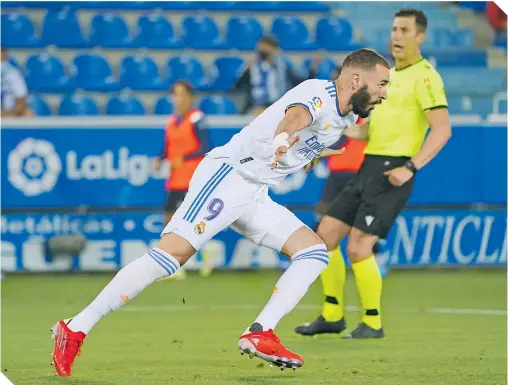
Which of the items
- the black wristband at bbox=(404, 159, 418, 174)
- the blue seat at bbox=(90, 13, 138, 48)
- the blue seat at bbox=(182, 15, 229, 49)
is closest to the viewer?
the black wristband at bbox=(404, 159, 418, 174)

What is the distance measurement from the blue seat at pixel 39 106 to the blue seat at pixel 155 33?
226 cm

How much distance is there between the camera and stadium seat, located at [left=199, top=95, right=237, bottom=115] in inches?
648

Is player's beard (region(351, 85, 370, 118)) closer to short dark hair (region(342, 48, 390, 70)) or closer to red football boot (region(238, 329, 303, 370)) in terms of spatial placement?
short dark hair (region(342, 48, 390, 70))

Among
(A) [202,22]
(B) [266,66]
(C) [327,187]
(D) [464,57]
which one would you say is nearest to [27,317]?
(C) [327,187]

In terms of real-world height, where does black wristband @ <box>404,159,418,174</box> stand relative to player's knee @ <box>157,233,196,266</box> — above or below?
above

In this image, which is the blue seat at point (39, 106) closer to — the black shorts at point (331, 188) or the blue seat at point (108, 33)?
the blue seat at point (108, 33)

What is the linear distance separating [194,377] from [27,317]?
146 inches

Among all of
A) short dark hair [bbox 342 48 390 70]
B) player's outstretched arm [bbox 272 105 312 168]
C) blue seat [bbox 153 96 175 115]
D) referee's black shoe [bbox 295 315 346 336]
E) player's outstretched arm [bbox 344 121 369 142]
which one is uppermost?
short dark hair [bbox 342 48 390 70]

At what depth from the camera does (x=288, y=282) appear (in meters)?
7.18

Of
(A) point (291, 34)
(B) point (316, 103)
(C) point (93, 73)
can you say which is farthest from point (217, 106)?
(B) point (316, 103)

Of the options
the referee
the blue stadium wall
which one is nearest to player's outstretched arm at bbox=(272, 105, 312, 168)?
the referee

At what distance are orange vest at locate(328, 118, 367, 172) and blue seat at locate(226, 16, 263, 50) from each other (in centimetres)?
632

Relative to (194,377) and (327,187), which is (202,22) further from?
(194,377)

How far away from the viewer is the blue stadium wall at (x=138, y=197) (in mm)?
13852
